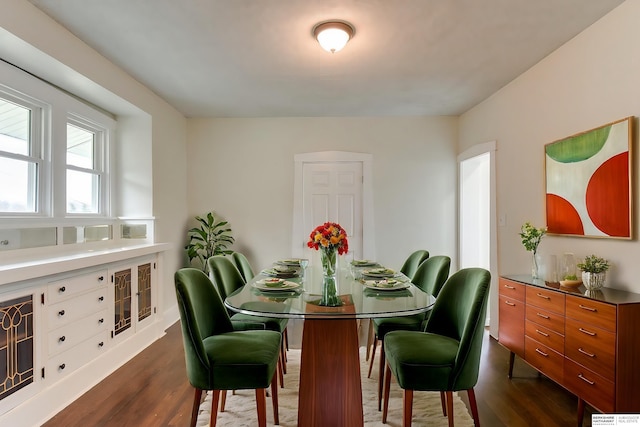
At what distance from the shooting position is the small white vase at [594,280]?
2191 millimetres

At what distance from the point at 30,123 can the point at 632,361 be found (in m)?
4.16

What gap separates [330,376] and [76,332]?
6.29 feet

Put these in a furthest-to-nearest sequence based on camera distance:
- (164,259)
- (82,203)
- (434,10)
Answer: (164,259), (82,203), (434,10)

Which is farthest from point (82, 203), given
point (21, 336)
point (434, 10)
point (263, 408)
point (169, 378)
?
point (434, 10)

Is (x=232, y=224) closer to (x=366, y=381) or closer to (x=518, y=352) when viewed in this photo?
(x=366, y=381)

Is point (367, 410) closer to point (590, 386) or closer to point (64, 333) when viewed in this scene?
point (590, 386)

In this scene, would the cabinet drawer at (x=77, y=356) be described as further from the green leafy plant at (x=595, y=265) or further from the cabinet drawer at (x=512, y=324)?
the green leafy plant at (x=595, y=265)

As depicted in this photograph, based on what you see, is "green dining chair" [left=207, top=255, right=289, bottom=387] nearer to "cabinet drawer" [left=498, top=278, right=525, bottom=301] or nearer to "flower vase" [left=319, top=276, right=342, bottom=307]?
"flower vase" [left=319, top=276, right=342, bottom=307]

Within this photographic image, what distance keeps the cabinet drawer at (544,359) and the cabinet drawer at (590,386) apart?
6 centimetres

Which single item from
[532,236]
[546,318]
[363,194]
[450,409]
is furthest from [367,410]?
[363,194]

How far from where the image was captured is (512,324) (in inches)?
109

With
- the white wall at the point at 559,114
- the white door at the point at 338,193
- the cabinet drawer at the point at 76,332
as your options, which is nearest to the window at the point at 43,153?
the cabinet drawer at the point at 76,332

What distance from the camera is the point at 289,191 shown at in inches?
189

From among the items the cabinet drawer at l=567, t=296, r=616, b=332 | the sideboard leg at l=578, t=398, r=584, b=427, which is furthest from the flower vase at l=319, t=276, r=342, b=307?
the sideboard leg at l=578, t=398, r=584, b=427
